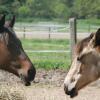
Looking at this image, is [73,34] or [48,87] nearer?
[48,87]

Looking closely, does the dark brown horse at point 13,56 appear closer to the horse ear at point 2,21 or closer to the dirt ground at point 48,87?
the horse ear at point 2,21

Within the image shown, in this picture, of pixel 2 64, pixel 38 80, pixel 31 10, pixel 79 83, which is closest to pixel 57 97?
pixel 38 80

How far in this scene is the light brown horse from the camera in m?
6.57

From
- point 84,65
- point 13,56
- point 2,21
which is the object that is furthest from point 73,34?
point 84,65

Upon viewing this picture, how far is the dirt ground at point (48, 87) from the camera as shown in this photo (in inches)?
387

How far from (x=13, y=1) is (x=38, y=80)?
128 ft

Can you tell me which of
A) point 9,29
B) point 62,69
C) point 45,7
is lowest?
point 45,7

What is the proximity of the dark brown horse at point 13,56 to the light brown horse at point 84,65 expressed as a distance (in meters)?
0.93

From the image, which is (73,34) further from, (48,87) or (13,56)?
(13,56)

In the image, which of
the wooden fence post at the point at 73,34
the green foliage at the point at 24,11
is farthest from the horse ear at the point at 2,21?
the green foliage at the point at 24,11

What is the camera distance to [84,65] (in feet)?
22.1

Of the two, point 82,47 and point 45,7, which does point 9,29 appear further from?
point 45,7

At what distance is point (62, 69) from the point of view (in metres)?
12.6

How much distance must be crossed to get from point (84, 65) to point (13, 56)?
4.85ft
